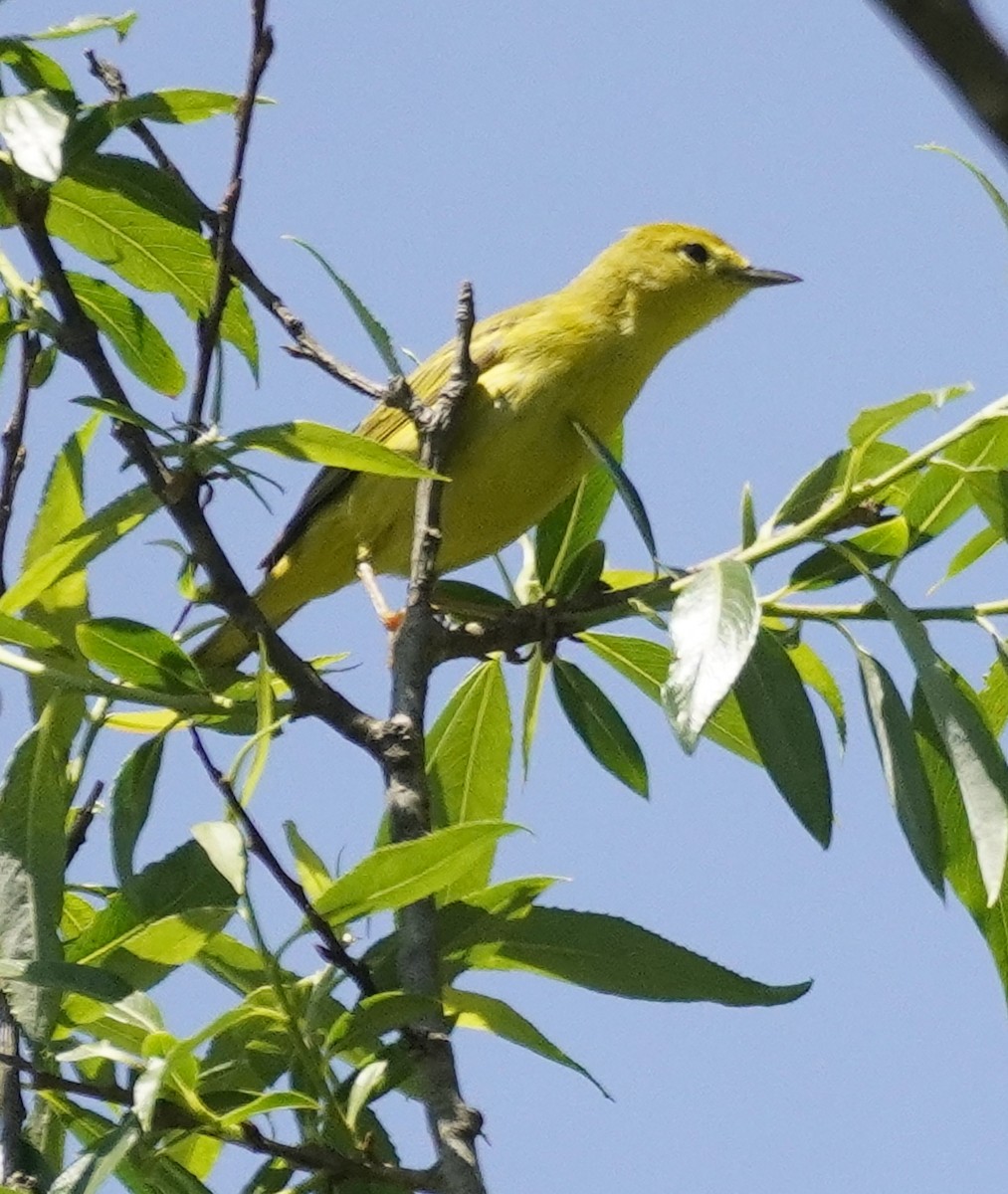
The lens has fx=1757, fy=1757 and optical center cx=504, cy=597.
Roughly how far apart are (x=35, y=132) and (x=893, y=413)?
116 centimetres

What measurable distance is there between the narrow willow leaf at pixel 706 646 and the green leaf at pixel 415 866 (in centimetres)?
23

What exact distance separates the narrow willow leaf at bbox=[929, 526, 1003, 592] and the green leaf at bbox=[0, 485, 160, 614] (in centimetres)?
112

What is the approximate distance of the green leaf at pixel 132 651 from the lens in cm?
221

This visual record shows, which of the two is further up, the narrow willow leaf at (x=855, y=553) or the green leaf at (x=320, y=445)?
the green leaf at (x=320, y=445)

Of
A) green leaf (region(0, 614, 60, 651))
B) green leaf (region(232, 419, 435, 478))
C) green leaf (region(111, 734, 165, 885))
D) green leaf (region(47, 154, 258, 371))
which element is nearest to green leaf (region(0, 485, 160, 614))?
green leaf (region(0, 614, 60, 651))

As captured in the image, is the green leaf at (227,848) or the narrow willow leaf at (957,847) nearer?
the green leaf at (227,848)

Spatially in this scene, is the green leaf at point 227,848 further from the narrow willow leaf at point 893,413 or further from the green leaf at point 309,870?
the narrow willow leaf at point 893,413

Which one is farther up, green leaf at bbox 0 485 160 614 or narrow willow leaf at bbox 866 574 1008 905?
green leaf at bbox 0 485 160 614

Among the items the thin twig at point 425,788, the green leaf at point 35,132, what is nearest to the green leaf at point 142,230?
the green leaf at point 35,132

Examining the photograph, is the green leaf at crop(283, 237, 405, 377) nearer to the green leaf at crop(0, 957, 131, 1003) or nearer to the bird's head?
the green leaf at crop(0, 957, 131, 1003)

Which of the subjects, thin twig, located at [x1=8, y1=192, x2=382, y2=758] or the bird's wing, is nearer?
thin twig, located at [x1=8, y1=192, x2=382, y2=758]

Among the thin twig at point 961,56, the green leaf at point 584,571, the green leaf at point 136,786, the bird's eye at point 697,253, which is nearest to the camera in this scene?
the thin twig at point 961,56

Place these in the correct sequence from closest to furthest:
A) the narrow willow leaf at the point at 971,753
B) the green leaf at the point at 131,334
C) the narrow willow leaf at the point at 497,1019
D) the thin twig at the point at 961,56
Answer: the thin twig at the point at 961,56 → the narrow willow leaf at the point at 971,753 → the narrow willow leaf at the point at 497,1019 → the green leaf at the point at 131,334

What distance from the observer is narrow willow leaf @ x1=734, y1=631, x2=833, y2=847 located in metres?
2.19
